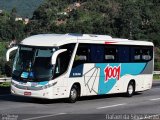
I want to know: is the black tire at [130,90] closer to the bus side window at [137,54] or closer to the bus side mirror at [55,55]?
the bus side window at [137,54]

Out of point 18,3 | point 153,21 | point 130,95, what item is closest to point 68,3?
point 18,3

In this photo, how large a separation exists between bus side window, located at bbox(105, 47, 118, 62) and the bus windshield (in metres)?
3.87

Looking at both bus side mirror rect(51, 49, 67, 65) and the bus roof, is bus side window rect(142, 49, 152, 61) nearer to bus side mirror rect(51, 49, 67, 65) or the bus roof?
the bus roof

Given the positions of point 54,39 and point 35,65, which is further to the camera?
point 54,39

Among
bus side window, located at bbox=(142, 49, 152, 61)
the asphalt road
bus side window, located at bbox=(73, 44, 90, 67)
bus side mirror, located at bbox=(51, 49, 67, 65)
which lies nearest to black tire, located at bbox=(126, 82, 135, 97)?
bus side window, located at bbox=(142, 49, 152, 61)

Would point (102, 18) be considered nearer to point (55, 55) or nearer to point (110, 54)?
point (110, 54)

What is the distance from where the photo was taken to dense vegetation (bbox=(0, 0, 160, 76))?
119 m

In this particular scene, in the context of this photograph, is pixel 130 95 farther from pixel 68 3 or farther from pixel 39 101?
pixel 68 3

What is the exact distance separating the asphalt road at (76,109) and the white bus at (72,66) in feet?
1.93

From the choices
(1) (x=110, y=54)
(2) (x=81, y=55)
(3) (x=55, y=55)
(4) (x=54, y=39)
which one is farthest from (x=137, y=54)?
(3) (x=55, y=55)

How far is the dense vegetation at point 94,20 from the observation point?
119 m

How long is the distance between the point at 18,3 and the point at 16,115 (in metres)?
158

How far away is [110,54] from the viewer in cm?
2244

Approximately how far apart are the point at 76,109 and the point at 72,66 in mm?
2578
